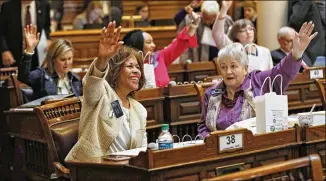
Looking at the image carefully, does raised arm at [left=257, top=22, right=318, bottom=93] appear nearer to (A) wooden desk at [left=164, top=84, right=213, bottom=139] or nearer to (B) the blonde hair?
(A) wooden desk at [left=164, top=84, right=213, bottom=139]

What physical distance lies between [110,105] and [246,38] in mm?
2969

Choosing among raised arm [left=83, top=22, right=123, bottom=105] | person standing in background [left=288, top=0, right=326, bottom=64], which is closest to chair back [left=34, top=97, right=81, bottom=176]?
raised arm [left=83, top=22, right=123, bottom=105]

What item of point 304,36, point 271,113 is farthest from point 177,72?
point 271,113

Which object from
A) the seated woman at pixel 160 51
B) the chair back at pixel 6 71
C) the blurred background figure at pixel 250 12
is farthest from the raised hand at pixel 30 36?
the blurred background figure at pixel 250 12

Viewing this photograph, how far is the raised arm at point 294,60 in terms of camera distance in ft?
14.3

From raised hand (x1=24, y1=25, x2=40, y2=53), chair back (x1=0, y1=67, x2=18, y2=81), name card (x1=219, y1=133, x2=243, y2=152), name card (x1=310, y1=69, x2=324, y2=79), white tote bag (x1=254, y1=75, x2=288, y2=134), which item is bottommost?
name card (x1=219, y1=133, x2=243, y2=152)

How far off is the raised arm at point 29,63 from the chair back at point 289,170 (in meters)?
3.57

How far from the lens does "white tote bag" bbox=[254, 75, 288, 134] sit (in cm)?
389

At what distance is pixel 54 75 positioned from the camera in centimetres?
627

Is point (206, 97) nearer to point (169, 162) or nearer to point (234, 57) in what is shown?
point (234, 57)

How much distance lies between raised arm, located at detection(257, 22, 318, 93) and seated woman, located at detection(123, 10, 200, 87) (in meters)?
1.87

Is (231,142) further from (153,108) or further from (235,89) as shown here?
(153,108)

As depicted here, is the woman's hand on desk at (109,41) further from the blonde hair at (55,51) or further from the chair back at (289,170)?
the blonde hair at (55,51)

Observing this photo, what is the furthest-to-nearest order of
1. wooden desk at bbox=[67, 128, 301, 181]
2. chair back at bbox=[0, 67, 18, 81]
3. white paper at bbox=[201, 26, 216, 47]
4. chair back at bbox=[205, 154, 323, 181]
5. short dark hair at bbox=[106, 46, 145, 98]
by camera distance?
white paper at bbox=[201, 26, 216, 47] → chair back at bbox=[0, 67, 18, 81] → short dark hair at bbox=[106, 46, 145, 98] → wooden desk at bbox=[67, 128, 301, 181] → chair back at bbox=[205, 154, 323, 181]
